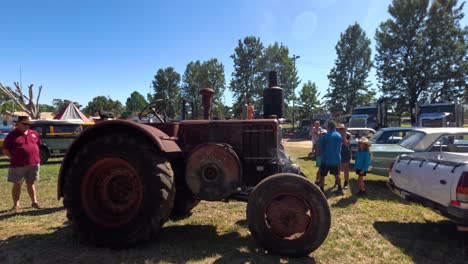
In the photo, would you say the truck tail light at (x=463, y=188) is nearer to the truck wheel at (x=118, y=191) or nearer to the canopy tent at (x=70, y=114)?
the truck wheel at (x=118, y=191)

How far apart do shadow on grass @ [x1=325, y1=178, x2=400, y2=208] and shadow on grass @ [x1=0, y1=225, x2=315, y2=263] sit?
2871 millimetres

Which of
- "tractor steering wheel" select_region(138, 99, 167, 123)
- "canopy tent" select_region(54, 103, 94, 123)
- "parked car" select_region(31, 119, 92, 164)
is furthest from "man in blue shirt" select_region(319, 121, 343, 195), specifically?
"canopy tent" select_region(54, 103, 94, 123)

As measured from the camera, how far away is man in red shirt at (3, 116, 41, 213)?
A: 527 centimetres

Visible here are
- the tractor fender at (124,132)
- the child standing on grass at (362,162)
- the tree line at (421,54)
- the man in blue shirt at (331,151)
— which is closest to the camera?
the tractor fender at (124,132)

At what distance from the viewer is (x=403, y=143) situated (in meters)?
7.86

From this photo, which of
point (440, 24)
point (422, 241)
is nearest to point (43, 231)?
point (422, 241)

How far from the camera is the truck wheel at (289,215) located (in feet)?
10.7

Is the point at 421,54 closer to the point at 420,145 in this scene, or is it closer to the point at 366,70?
the point at 366,70

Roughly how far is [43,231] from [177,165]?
7.30ft

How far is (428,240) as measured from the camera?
4164mm

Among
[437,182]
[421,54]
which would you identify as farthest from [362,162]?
[421,54]

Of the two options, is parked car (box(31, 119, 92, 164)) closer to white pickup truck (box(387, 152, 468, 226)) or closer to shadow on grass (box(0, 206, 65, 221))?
shadow on grass (box(0, 206, 65, 221))

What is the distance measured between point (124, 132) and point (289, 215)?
2.21 metres

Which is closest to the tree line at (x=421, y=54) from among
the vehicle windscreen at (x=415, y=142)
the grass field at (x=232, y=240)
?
the vehicle windscreen at (x=415, y=142)
